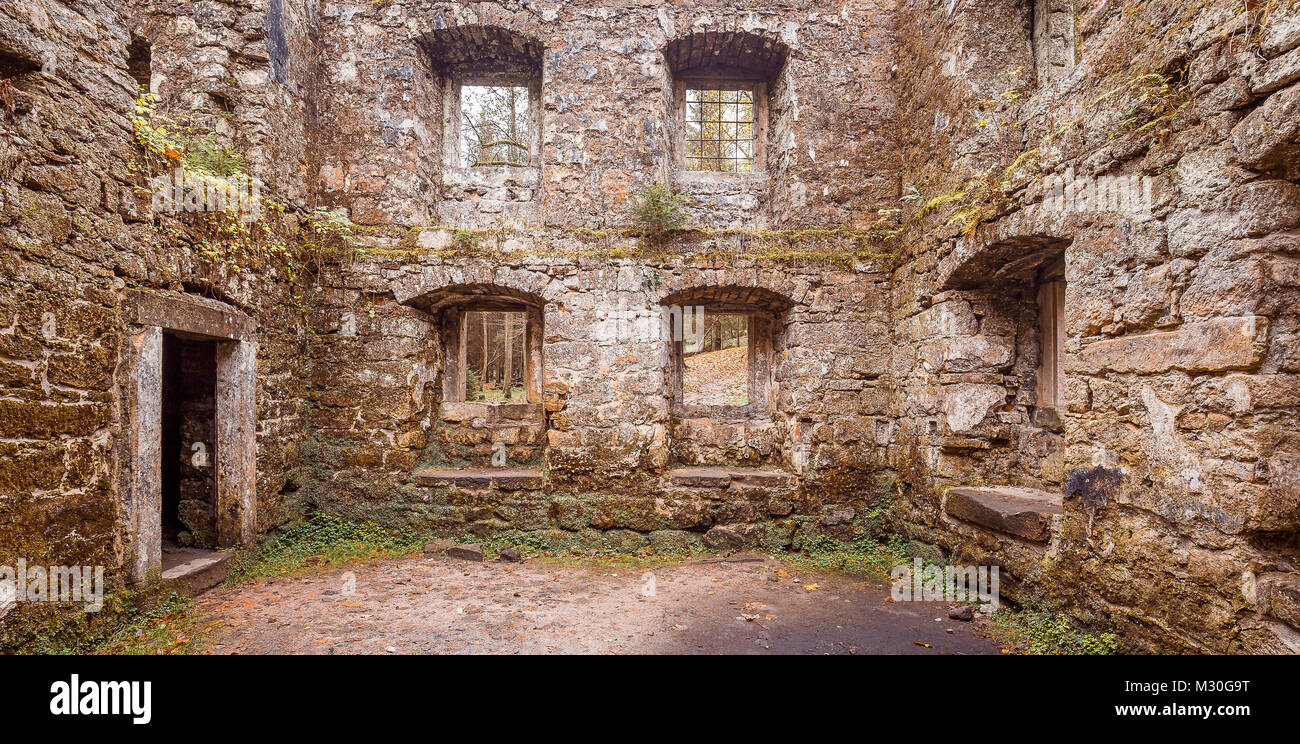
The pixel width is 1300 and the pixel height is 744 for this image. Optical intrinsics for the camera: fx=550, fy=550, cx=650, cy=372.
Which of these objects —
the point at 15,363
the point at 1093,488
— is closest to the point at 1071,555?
the point at 1093,488

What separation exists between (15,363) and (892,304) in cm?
605

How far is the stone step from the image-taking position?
12.1 ft

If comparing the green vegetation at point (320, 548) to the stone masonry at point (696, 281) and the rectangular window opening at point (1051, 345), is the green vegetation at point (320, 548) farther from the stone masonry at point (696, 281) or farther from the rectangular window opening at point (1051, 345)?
the rectangular window opening at point (1051, 345)


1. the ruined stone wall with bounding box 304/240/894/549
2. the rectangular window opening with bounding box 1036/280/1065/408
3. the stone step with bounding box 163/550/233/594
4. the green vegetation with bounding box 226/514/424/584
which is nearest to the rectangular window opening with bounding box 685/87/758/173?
the ruined stone wall with bounding box 304/240/894/549

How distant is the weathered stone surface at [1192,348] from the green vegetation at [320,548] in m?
5.31

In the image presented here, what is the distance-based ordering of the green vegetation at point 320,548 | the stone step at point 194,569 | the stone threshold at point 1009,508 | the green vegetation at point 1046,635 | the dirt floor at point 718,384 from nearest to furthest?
the green vegetation at point 1046,635 → the stone threshold at point 1009,508 → the stone step at point 194,569 → the green vegetation at point 320,548 → the dirt floor at point 718,384

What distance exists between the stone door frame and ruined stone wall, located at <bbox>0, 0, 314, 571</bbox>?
55mm

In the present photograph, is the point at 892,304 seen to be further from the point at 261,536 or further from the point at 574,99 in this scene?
the point at 261,536

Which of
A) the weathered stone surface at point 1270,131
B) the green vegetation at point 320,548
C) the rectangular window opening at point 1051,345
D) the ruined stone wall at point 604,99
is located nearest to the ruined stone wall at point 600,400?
the green vegetation at point 320,548

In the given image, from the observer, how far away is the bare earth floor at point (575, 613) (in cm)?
328

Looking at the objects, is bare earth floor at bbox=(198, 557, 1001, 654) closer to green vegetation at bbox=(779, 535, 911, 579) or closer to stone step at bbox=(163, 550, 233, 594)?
stone step at bbox=(163, 550, 233, 594)

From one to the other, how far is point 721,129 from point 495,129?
2593 millimetres

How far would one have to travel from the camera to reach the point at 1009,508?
3686mm
